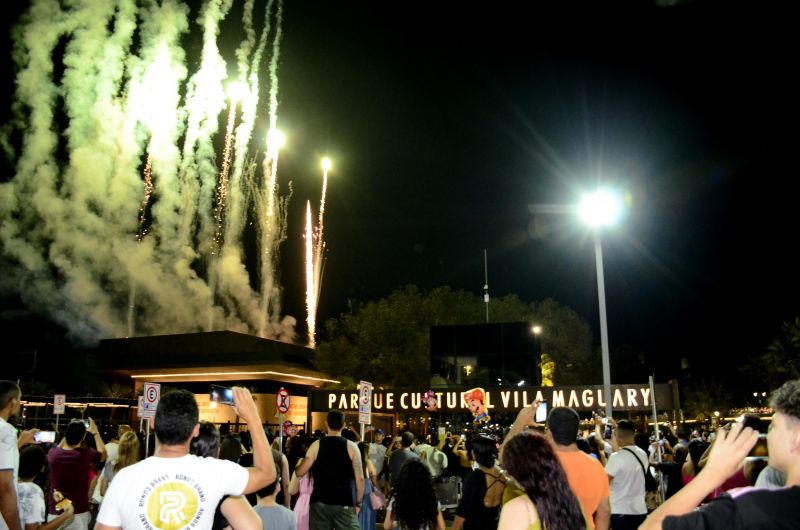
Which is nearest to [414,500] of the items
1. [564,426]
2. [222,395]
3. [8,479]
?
[564,426]

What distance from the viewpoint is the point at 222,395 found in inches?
161

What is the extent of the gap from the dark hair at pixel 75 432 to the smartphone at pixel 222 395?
4.24 meters

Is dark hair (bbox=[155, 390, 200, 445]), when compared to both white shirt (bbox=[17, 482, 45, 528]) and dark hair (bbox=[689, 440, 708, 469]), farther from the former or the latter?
dark hair (bbox=[689, 440, 708, 469])

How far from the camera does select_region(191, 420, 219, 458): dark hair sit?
485cm

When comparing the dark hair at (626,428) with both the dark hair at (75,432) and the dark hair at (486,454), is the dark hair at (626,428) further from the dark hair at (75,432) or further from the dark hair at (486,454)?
the dark hair at (75,432)

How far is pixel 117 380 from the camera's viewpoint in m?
54.7

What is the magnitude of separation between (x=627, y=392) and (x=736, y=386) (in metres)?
41.3

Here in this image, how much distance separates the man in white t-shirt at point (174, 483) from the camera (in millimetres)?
3131

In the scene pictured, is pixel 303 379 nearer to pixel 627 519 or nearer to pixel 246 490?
pixel 627 519

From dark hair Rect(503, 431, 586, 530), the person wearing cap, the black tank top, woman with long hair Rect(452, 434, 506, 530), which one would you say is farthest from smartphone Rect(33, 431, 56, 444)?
dark hair Rect(503, 431, 586, 530)

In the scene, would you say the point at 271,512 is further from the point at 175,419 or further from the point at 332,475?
the point at 175,419

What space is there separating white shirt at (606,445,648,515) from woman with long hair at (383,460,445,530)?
2.84 metres

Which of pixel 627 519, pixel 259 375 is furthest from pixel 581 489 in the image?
pixel 259 375

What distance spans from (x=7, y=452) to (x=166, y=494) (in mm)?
2284
